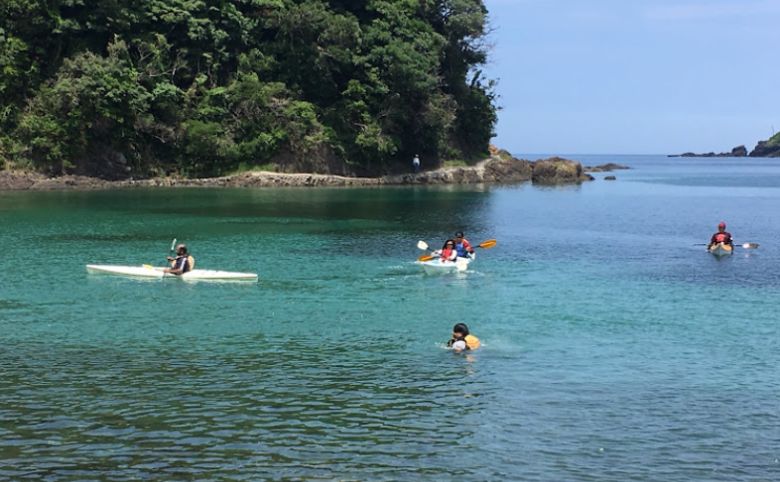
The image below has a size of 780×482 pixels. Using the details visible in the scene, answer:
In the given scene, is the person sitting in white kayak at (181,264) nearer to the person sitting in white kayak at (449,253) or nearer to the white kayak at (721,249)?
the person sitting in white kayak at (449,253)

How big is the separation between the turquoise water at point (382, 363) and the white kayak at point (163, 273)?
2.53 feet

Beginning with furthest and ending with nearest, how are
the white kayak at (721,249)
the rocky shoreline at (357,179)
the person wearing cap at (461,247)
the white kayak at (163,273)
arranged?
the rocky shoreline at (357,179)
the white kayak at (721,249)
the person wearing cap at (461,247)
the white kayak at (163,273)

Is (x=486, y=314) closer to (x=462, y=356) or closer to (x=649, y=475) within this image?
(x=462, y=356)

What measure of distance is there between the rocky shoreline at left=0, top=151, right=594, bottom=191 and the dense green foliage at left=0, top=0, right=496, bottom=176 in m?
1.59

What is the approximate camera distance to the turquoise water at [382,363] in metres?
16.2

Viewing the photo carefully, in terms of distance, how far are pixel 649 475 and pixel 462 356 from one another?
8406mm

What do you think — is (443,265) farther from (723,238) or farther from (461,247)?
(723,238)

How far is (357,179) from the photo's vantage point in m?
89.2

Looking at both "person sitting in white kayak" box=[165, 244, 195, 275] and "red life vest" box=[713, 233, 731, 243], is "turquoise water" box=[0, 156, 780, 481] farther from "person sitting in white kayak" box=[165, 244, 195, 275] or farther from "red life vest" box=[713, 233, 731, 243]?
"red life vest" box=[713, 233, 731, 243]

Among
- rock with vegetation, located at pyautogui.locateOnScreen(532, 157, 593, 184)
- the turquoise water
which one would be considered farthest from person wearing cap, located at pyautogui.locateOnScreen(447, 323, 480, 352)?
rock with vegetation, located at pyautogui.locateOnScreen(532, 157, 593, 184)

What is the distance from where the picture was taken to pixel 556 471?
51.3ft

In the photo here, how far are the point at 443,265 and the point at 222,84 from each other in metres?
54.9

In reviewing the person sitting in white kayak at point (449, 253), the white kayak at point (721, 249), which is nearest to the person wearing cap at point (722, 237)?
the white kayak at point (721, 249)

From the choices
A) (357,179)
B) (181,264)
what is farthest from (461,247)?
(357,179)
